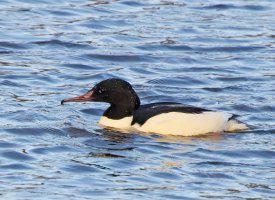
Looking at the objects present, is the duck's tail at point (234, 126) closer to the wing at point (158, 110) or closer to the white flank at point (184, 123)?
the white flank at point (184, 123)

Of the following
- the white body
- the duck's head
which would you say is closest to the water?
the white body

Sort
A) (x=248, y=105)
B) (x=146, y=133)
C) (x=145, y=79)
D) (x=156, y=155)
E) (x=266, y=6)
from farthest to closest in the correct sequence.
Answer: (x=266, y=6) → (x=145, y=79) → (x=248, y=105) → (x=146, y=133) → (x=156, y=155)

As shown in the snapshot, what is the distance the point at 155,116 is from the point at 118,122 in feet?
1.84

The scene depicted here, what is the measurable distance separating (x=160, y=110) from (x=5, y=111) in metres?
1.97

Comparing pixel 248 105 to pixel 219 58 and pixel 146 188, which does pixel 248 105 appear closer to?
pixel 219 58

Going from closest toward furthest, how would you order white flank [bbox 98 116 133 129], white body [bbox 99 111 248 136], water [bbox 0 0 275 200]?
water [bbox 0 0 275 200] → white body [bbox 99 111 248 136] → white flank [bbox 98 116 133 129]

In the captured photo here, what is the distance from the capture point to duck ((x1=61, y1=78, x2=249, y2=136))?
1652 centimetres

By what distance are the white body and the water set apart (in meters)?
0.14

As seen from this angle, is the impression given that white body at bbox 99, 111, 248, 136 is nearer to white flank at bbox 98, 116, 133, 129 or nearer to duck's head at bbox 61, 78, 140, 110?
white flank at bbox 98, 116, 133, 129

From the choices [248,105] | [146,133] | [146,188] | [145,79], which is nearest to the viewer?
[146,188]

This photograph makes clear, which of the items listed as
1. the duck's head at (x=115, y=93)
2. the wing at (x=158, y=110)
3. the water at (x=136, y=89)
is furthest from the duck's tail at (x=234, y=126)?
the duck's head at (x=115, y=93)

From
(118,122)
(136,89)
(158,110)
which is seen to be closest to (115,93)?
(118,122)

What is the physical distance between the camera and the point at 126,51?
68.6 ft

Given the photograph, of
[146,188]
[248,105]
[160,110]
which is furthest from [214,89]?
[146,188]
